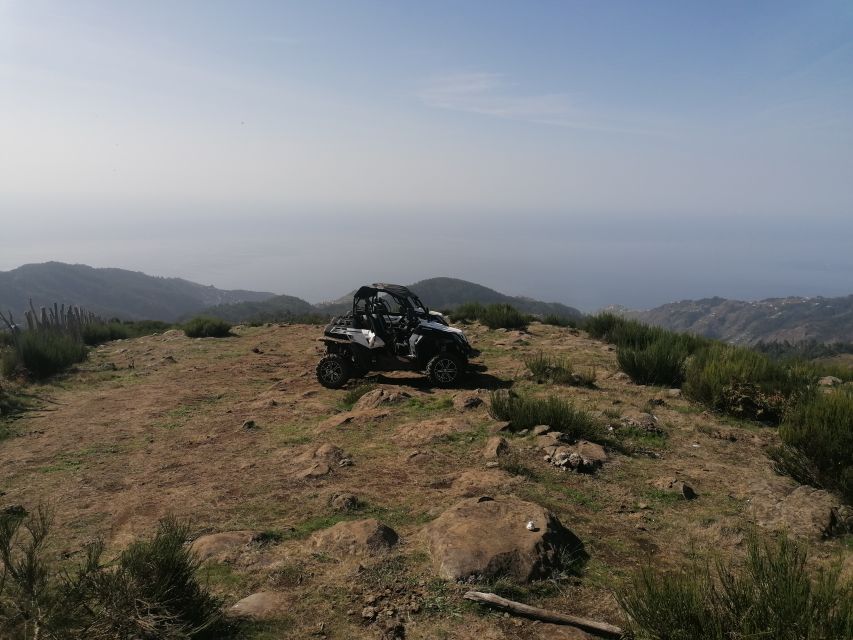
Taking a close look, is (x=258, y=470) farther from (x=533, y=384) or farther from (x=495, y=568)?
(x=533, y=384)

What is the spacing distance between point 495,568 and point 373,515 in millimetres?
1632

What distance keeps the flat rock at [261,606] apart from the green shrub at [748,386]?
7239mm

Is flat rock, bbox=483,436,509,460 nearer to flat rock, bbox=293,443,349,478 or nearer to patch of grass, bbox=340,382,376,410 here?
flat rock, bbox=293,443,349,478

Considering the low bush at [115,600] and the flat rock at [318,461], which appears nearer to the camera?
the low bush at [115,600]

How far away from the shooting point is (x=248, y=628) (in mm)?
3406

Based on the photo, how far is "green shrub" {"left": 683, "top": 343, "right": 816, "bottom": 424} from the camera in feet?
25.8

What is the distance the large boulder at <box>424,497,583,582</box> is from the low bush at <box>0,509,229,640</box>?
1.74m

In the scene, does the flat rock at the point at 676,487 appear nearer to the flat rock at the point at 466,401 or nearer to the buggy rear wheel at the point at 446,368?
the flat rock at the point at 466,401

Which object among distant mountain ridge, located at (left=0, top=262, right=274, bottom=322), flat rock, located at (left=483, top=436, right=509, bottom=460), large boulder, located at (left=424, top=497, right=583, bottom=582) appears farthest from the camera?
distant mountain ridge, located at (left=0, top=262, right=274, bottom=322)

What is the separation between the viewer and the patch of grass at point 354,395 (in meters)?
9.52

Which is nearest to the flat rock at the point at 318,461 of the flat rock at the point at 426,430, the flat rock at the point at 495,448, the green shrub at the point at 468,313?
the flat rock at the point at 426,430

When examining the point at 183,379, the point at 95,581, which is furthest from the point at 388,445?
the point at 183,379

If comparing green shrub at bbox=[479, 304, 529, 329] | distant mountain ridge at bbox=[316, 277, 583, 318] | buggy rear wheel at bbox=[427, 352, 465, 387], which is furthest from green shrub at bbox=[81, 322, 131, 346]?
distant mountain ridge at bbox=[316, 277, 583, 318]

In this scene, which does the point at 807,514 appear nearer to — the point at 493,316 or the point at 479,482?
the point at 479,482
